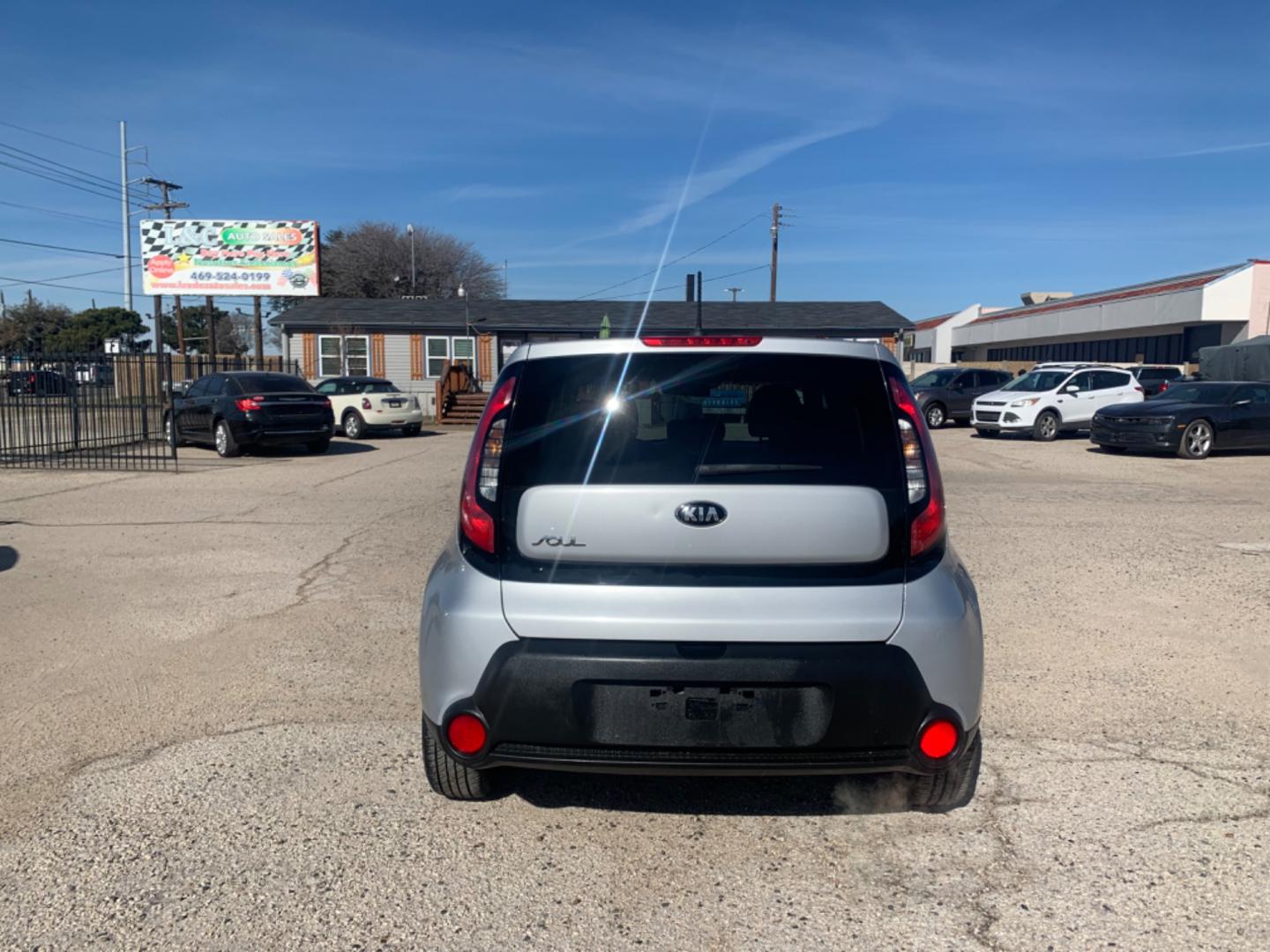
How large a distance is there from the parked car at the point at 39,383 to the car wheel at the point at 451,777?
1473 cm

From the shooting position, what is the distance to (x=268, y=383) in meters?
17.4

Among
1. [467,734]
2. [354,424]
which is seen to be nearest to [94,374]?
[354,424]

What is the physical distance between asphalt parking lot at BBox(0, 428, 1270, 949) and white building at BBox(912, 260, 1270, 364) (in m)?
36.2

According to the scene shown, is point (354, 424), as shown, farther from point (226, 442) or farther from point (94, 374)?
point (94, 374)

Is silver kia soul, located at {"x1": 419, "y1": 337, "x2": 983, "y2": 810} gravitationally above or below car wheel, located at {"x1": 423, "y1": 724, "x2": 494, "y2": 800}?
above

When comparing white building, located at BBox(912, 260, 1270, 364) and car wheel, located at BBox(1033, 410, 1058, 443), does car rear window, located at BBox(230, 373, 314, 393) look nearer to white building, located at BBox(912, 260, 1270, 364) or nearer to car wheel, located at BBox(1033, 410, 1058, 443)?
car wheel, located at BBox(1033, 410, 1058, 443)

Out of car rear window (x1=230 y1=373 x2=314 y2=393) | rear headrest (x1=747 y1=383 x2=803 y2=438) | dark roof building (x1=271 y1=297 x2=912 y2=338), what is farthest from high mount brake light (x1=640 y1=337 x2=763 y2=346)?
dark roof building (x1=271 y1=297 x2=912 y2=338)

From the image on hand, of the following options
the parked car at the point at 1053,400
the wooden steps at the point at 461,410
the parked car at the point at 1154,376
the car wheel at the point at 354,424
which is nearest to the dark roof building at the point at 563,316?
the wooden steps at the point at 461,410

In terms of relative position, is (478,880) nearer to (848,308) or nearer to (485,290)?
(848,308)

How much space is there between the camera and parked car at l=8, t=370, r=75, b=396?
15.3 meters

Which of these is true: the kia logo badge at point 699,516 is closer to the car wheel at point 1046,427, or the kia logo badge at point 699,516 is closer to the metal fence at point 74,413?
the metal fence at point 74,413

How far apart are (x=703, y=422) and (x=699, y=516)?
426 mm

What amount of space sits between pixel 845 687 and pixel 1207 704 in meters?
2.73

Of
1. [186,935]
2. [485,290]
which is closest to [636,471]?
[186,935]
